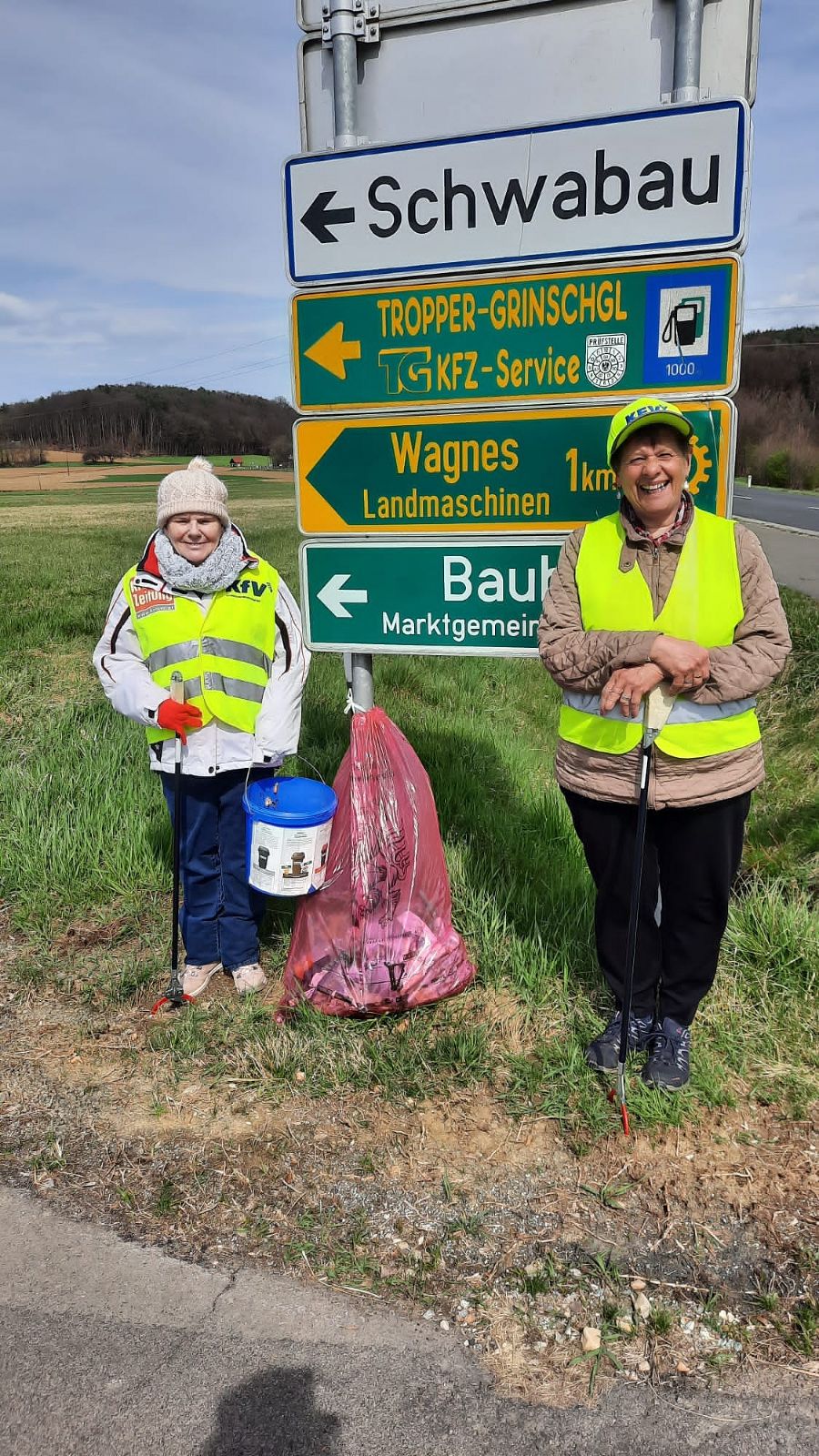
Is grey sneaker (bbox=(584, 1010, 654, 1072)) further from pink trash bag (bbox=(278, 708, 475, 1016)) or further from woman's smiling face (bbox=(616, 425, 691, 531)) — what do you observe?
woman's smiling face (bbox=(616, 425, 691, 531))

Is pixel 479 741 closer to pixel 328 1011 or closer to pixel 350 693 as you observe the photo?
pixel 350 693

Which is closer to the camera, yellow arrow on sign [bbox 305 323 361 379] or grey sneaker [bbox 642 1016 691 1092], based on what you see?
grey sneaker [bbox 642 1016 691 1092]

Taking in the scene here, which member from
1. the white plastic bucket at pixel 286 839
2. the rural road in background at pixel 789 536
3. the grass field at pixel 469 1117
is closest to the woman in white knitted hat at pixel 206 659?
the white plastic bucket at pixel 286 839

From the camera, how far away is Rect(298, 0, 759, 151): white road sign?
2574 millimetres

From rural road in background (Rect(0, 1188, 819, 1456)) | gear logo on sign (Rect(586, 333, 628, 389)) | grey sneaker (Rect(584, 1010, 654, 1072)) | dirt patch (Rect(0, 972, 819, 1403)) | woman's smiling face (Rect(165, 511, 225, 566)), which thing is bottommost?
dirt patch (Rect(0, 972, 819, 1403))

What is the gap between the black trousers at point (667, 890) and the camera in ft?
7.93

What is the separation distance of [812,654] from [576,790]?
17.5 ft

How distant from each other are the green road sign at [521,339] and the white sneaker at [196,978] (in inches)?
76.7

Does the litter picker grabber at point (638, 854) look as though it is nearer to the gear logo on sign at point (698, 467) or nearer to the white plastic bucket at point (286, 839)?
the gear logo on sign at point (698, 467)

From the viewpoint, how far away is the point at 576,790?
2523 millimetres

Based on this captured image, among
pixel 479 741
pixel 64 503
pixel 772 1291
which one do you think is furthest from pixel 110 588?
pixel 64 503

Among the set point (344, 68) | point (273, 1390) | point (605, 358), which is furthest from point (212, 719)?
point (344, 68)

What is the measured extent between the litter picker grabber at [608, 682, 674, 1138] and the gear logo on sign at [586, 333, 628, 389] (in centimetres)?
104

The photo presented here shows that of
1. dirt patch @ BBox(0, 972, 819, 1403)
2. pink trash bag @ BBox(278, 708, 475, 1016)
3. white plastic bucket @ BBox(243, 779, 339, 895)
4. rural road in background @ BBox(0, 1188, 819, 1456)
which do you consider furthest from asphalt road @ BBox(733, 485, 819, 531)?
rural road in background @ BBox(0, 1188, 819, 1456)
